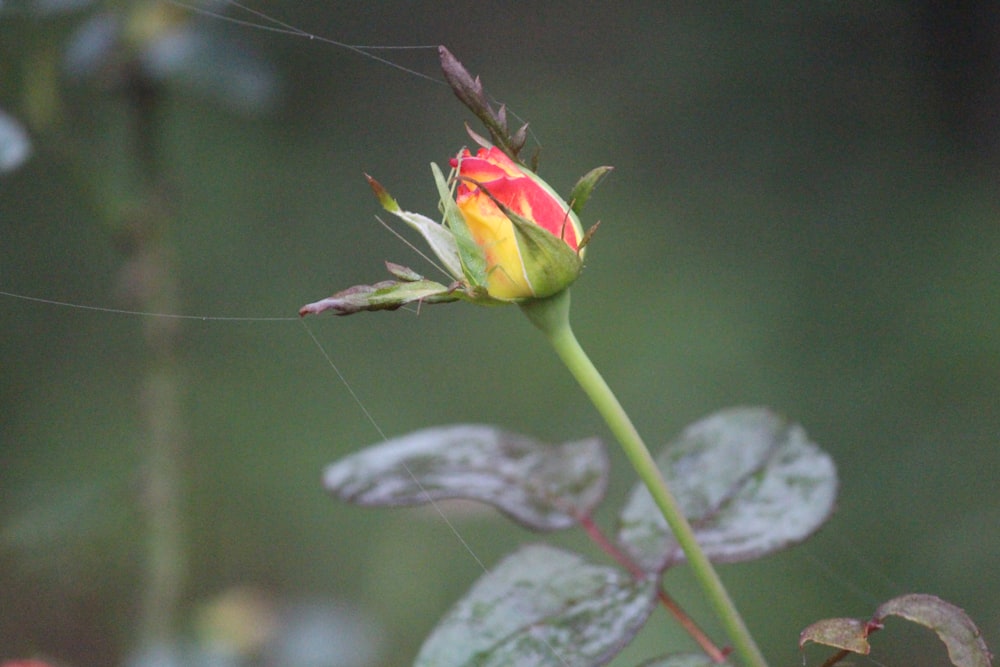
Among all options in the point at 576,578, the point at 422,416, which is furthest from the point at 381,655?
the point at 576,578

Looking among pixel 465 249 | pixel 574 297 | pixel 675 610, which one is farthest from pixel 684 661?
pixel 574 297

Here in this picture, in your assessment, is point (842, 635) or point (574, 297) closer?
point (842, 635)

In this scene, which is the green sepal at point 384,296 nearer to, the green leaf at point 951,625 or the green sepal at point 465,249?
the green sepal at point 465,249

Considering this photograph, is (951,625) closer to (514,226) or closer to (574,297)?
(514,226)

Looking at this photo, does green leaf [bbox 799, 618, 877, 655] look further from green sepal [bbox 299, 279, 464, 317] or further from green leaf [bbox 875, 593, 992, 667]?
green sepal [bbox 299, 279, 464, 317]

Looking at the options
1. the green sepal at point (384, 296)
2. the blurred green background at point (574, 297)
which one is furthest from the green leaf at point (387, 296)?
the blurred green background at point (574, 297)

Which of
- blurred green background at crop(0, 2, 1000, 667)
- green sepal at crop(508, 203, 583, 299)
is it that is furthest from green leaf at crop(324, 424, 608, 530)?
blurred green background at crop(0, 2, 1000, 667)
